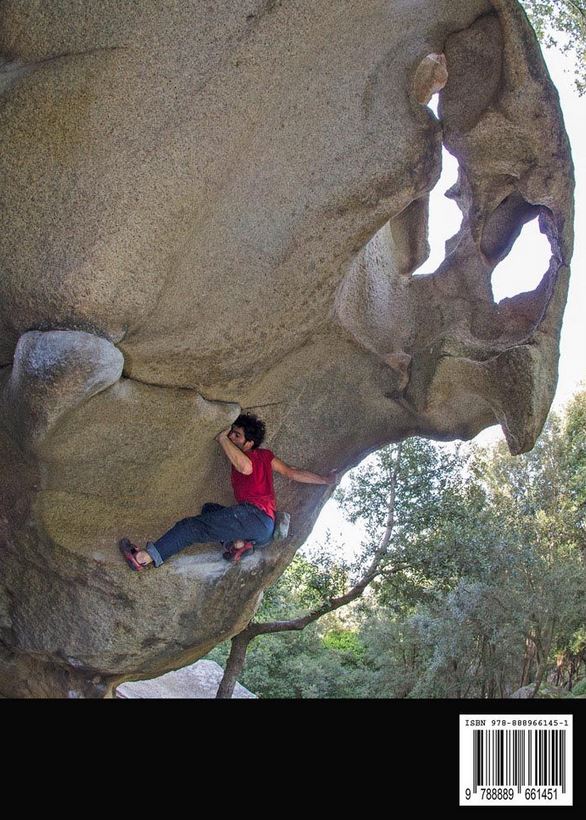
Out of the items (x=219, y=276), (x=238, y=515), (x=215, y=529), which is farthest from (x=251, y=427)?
(x=219, y=276)

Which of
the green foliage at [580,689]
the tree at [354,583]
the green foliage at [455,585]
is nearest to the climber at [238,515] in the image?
the tree at [354,583]

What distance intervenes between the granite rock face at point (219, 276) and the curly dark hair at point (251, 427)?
94 millimetres

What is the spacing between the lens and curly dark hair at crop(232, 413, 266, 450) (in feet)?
21.0

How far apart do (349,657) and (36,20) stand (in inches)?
625

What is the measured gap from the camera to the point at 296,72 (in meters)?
5.42

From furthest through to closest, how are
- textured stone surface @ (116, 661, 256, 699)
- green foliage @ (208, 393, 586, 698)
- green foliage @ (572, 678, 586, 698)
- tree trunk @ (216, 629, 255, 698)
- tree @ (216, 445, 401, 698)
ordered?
green foliage @ (572, 678, 586, 698)
green foliage @ (208, 393, 586, 698)
tree @ (216, 445, 401, 698)
tree trunk @ (216, 629, 255, 698)
textured stone surface @ (116, 661, 256, 699)

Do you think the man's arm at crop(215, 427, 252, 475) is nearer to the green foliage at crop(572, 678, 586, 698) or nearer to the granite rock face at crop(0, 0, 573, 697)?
the granite rock face at crop(0, 0, 573, 697)

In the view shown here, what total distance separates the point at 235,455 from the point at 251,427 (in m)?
0.26

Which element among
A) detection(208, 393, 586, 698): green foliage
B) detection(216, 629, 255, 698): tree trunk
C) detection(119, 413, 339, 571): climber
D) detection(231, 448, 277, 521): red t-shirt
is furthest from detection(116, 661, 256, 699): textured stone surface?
detection(231, 448, 277, 521): red t-shirt

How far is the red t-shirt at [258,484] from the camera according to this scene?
641 cm

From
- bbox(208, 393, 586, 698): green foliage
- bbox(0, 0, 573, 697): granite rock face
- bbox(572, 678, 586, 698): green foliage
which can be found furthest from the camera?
bbox(572, 678, 586, 698): green foliage

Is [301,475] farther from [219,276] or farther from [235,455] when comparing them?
[219,276]

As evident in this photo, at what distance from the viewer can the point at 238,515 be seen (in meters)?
6.41

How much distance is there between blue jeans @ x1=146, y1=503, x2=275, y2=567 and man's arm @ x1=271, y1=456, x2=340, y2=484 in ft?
1.34
